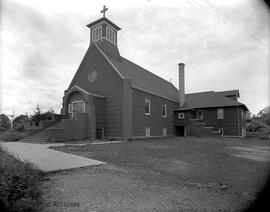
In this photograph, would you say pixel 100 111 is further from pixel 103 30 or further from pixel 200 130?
pixel 200 130

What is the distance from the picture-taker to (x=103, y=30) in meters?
24.6

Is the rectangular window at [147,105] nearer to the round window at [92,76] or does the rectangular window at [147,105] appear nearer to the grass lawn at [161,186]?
the round window at [92,76]

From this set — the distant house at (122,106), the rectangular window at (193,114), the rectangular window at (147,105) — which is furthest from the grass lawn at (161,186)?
the rectangular window at (193,114)

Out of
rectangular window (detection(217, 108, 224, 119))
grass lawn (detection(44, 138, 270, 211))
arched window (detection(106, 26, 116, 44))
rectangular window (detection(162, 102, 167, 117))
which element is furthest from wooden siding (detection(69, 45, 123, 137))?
rectangular window (detection(217, 108, 224, 119))

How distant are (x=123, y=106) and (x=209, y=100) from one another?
1578cm

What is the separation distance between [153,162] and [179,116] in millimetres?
22507

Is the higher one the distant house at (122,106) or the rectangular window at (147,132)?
the distant house at (122,106)

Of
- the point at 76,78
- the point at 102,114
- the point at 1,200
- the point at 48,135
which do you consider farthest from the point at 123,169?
the point at 76,78

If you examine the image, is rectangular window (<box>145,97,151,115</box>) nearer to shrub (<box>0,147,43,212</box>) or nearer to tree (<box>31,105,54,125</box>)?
tree (<box>31,105,54,125</box>)

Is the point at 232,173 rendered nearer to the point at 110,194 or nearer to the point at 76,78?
the point at 110,194

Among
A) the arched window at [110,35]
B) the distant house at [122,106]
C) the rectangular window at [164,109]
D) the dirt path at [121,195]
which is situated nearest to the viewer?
the dirt path at [121,195]

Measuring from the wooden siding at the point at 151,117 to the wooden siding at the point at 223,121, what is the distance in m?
A: 1.87

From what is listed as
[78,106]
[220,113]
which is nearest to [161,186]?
[78,106]

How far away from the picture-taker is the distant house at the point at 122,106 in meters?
20.8
